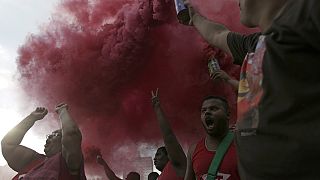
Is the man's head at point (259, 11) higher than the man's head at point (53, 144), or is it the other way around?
the man's head at point (259, 11)

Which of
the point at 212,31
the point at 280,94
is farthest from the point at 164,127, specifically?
the point at 280,94

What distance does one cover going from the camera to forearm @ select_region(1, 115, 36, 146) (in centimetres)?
455

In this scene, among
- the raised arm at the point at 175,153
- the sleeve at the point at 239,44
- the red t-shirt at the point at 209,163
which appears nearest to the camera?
the sleeve at the point at 239,44

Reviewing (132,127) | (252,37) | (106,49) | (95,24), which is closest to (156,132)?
(132,127)

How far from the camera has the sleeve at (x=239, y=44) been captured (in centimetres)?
158

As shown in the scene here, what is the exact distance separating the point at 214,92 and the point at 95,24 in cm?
353

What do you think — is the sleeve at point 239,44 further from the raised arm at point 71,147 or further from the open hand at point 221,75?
the raised arm at point 71,147

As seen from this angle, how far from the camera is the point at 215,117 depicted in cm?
368

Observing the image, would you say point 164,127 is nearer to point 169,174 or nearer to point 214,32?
point 169,174

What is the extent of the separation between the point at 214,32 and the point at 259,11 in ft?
1.44

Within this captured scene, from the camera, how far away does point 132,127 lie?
12.0 metres

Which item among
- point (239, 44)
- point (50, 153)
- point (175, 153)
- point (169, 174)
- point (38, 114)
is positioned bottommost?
point (169, 174)

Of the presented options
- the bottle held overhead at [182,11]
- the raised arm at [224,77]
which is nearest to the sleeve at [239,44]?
the bottle held overhead at [182,11]

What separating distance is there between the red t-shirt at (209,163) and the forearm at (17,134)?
205 cm
